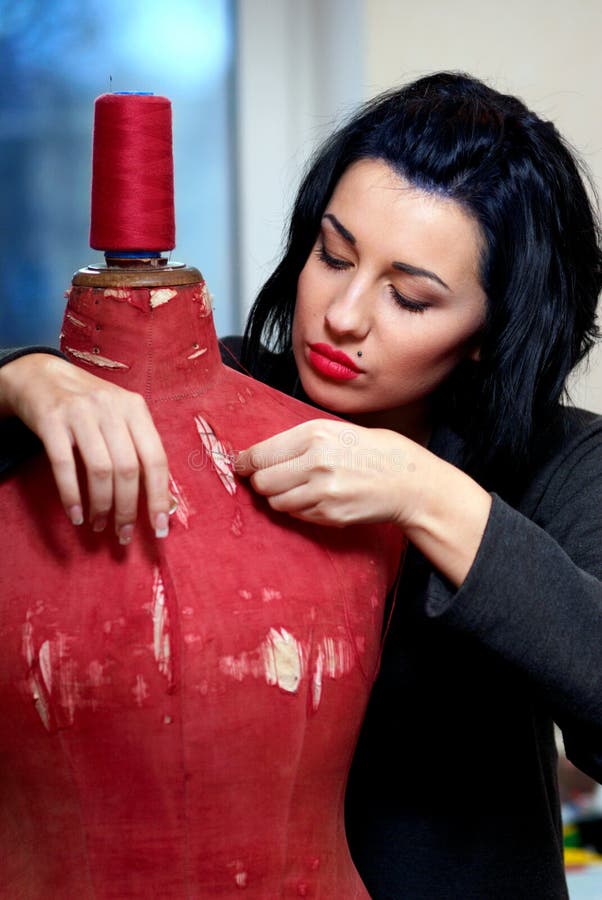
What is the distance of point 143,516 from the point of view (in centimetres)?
72

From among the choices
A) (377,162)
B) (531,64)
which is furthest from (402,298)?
(531,64)

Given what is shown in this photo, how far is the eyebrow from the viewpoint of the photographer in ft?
3.16

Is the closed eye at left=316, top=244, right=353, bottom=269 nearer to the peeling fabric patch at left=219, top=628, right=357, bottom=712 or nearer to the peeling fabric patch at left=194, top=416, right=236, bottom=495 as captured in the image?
the peeling fabric patch at left=194, top=416, right=236, bottom=495

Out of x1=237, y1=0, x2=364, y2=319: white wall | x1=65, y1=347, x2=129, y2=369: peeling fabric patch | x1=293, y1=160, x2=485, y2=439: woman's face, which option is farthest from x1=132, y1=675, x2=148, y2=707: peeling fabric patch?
x1=237, y1=0, x2=364, y2=319: white wall

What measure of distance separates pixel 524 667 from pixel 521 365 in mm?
354

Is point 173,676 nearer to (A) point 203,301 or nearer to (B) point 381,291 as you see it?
(A) point 203,301

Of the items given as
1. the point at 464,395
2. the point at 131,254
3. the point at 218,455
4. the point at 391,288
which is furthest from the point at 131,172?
the point at 464,395

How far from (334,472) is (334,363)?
26cm

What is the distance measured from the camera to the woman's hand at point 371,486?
74cm

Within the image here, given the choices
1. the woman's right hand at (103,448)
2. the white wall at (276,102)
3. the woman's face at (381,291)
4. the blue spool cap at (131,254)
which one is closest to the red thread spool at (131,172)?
the blue spool cap at (131,254)

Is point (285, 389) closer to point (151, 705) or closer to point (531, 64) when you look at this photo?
point (151, 705)

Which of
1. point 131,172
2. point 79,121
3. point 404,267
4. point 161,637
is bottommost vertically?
point 79,121

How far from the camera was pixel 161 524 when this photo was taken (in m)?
0.70

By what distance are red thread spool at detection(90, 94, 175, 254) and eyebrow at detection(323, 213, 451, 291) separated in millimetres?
245
